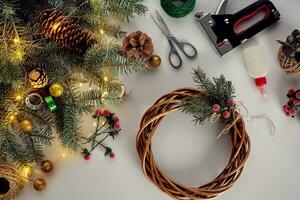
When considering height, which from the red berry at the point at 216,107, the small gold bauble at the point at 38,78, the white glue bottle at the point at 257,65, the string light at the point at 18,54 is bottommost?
the small gold bauble at the point at 38,78

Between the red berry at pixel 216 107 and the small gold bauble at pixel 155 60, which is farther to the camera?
the small gold bauble at pixel 155 60

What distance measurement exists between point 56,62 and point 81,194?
0.33 metres

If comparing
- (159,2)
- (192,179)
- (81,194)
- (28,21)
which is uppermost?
(159,2)

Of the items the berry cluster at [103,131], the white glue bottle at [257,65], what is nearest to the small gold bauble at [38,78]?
the berry cluster at [103,131]

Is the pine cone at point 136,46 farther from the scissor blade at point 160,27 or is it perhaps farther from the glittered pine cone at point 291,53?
the glittered pine cone at point 291,53

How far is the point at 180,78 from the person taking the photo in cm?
108

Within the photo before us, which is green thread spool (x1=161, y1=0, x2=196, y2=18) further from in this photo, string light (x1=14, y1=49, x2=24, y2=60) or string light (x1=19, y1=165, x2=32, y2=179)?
string light (x1=19, y1=165, x2=32, y2=179)

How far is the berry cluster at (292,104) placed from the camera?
39.5 inches

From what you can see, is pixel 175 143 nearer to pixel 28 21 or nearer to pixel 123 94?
pixel 123 94

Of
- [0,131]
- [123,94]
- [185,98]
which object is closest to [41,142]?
[0,131]

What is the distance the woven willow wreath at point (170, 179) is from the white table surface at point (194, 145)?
6 cm

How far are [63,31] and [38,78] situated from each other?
0.39 feet

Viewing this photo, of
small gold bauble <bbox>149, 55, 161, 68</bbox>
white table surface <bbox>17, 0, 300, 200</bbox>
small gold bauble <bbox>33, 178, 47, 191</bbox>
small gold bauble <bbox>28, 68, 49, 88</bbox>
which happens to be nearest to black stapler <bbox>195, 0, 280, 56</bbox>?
white table surface <bbox>17, 0, 300, 200</bbox>

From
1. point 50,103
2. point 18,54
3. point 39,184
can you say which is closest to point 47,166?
point 39,184
